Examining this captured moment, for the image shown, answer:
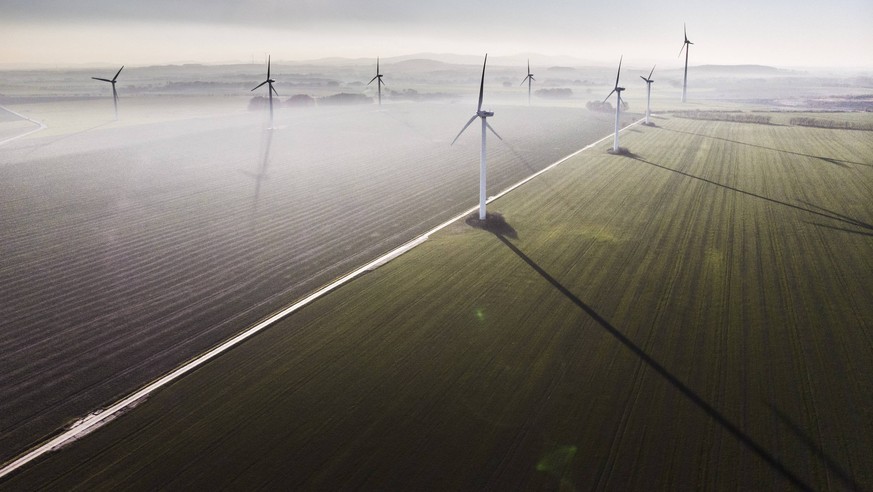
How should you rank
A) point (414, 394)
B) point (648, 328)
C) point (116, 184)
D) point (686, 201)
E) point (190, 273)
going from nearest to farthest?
point (414, 394)
point (648, 328)
point (190, 273)
point (686, 201)
point (116, 184)

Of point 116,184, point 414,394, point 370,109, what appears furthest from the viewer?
point 370,109

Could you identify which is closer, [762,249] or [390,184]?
[762,249]

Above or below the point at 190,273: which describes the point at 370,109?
above

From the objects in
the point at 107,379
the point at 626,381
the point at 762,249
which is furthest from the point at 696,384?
the point at 107,379

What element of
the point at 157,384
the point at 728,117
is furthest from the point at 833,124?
the point at 157,384

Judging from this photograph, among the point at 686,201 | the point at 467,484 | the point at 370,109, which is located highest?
the point at 370,109

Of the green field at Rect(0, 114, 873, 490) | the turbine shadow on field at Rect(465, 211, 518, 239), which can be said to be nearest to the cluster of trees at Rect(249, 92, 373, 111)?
the turbine shadow on field at Rect(465, 211, 518, 239)

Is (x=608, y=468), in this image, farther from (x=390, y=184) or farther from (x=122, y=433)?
(x=390, y=184)
